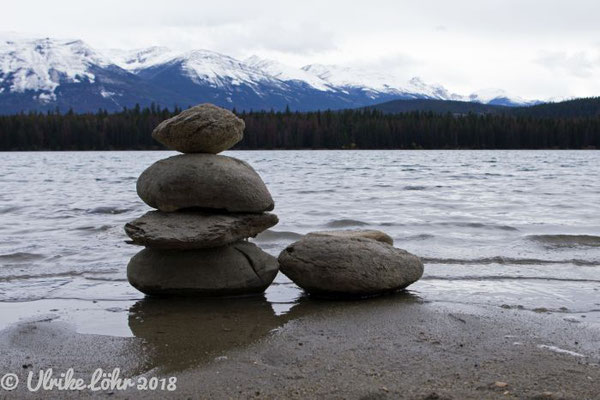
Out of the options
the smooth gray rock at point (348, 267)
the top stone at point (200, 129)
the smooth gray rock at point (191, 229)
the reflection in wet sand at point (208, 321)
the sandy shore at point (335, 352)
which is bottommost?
the reflection in wet sand at point (208, 321)

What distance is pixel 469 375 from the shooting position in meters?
6.40

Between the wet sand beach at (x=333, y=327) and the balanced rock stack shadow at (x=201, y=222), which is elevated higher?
the balanced rock stack shadow at (x=201, y=222)

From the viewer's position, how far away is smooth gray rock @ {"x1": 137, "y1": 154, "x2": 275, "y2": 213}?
10.6m

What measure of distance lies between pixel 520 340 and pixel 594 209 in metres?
18.1

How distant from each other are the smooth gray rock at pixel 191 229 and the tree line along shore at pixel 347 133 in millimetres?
134054

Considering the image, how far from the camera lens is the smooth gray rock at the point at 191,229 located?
10.0m

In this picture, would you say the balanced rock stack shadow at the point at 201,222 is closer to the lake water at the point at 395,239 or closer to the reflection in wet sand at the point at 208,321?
the reflection in wet sand at the point at 208,321

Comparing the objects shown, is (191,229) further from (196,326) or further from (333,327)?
(333,327)

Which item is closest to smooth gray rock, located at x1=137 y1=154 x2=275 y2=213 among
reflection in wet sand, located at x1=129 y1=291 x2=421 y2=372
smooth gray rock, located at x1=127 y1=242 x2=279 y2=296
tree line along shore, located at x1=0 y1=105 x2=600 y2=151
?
smooth gray rock, located at x1=127 y1=242 x2=279 y2=296

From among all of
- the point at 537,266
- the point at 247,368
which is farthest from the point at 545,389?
the point at 537,266

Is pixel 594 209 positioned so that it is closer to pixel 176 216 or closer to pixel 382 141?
pixel 176 216

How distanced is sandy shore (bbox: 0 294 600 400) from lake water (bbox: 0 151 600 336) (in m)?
0.58

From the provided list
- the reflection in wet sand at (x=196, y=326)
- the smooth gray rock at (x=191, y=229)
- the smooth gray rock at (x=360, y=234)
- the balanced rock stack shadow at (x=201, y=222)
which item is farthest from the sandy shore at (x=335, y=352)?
the smooth gray rock at (x=360, y=234)

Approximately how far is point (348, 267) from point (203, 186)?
2520mm
